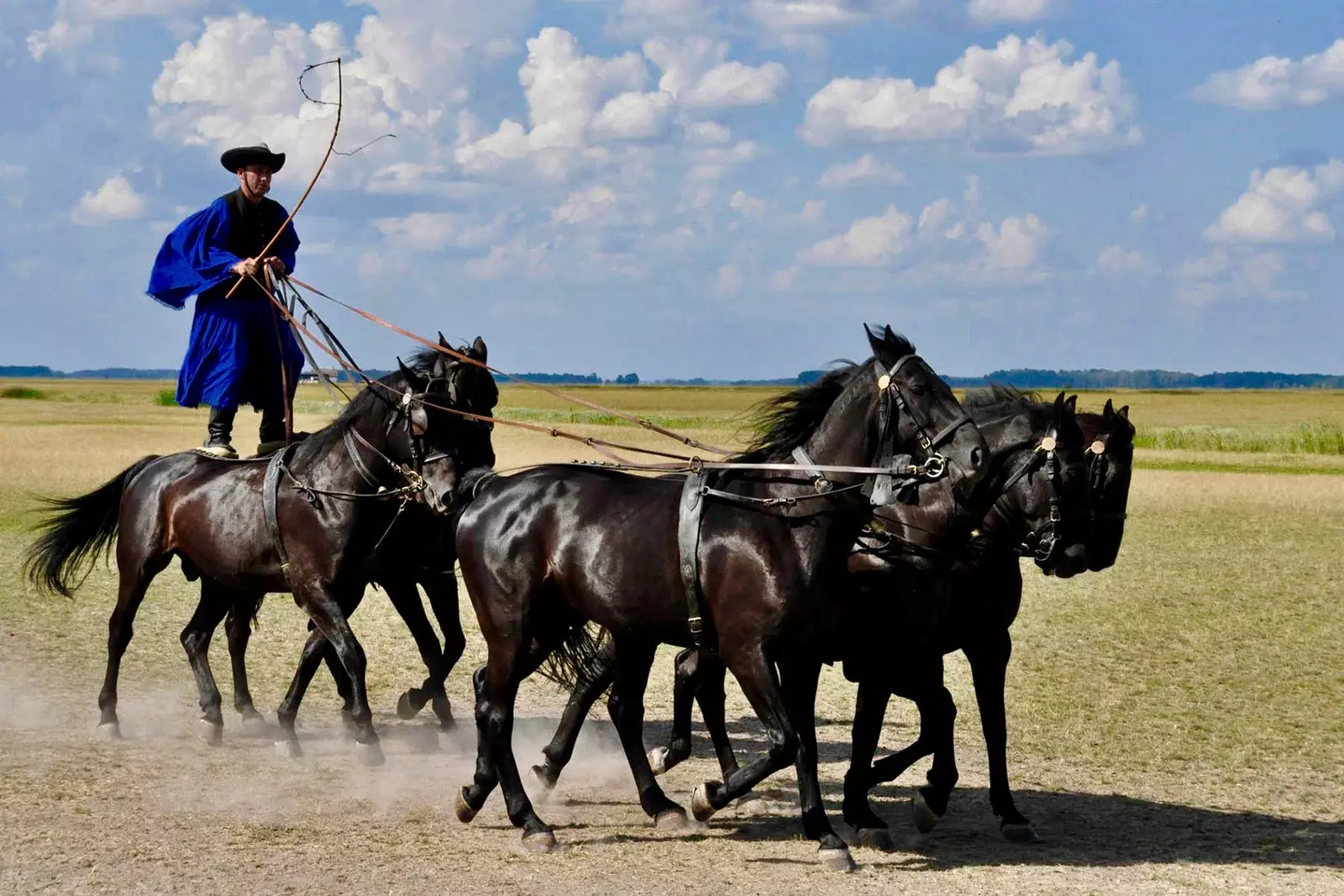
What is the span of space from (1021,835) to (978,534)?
1635 mm

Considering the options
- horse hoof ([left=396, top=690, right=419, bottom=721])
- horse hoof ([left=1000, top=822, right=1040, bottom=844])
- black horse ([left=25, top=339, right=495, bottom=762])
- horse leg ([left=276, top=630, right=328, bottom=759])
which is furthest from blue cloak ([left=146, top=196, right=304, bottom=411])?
horse hoof ([left=1000, top=822, right=1040, bottom=844])

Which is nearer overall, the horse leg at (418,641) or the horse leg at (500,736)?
the horse leg at (500,736)

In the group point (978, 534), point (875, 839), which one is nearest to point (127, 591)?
point (875, 839)

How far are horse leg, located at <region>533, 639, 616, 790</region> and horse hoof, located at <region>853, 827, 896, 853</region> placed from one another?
5.49 ft

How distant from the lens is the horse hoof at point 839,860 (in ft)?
24.5

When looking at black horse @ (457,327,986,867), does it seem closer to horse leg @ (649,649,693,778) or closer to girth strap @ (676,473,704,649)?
girth strap @ (676,473,704,649)

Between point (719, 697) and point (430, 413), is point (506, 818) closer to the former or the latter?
point (719, 697)

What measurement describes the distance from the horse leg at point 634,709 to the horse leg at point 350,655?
171 cm

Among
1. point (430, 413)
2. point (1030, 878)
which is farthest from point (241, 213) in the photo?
point (1030, 878)

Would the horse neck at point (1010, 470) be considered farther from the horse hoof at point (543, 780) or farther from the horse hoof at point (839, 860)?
the horse hoof at point (543, 780)

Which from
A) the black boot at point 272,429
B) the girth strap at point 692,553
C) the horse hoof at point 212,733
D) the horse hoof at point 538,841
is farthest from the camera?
the black boot at point 272,429

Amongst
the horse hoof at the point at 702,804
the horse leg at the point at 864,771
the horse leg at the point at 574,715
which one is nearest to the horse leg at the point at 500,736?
the horse leg at the point at 574,715

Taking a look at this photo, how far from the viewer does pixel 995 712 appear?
8461 millimetres

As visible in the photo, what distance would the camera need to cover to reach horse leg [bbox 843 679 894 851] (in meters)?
8.03
